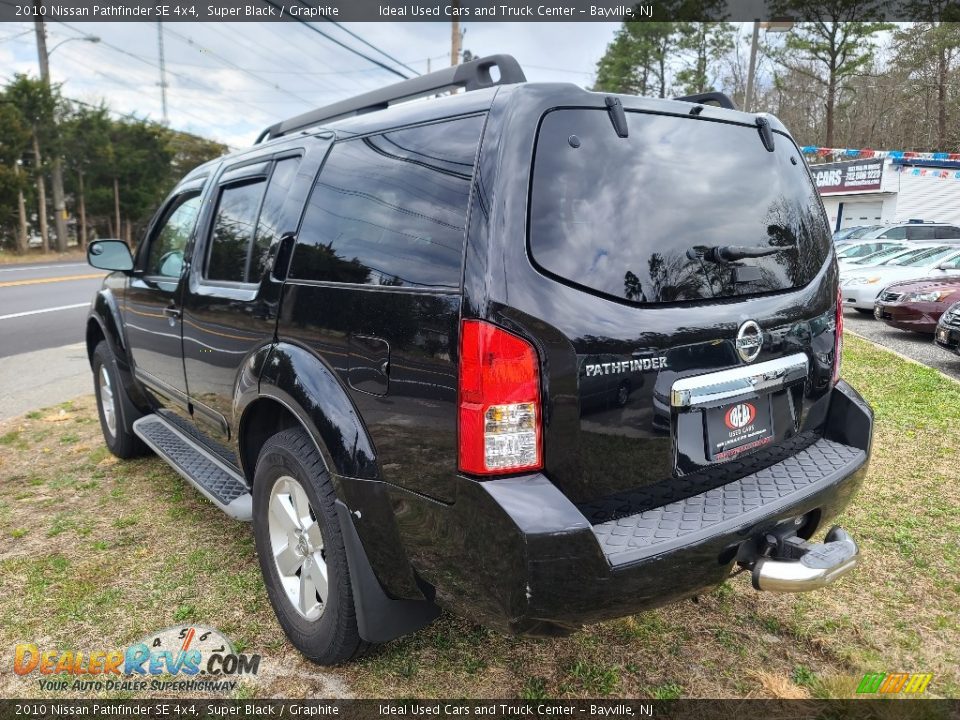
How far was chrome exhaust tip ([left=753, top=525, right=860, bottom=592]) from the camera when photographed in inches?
77.7

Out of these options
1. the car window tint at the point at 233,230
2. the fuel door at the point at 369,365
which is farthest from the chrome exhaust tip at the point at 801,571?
the car window tint at the point at 233,230

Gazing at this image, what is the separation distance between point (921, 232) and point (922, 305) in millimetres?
15000

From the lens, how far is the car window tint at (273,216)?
2.70 meters

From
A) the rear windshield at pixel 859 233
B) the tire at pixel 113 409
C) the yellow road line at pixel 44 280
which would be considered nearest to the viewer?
the tire at pixel 113 409

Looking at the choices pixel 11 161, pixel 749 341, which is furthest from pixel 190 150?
pixel 749 341

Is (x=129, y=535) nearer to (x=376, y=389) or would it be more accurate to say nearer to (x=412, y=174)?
(x=376, y=389)

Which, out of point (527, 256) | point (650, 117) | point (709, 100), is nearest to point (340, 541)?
point (527, 256)

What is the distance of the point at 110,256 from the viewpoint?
13.2ft

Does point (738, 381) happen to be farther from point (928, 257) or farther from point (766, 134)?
point (928, 257)

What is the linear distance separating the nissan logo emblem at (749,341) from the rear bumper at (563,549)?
0.44 m

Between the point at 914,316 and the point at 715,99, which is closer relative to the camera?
the point at 715,99

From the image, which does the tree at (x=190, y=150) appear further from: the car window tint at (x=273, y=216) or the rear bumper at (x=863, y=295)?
the car window tint at (x=273, y=216)

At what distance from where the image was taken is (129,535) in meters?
3.56

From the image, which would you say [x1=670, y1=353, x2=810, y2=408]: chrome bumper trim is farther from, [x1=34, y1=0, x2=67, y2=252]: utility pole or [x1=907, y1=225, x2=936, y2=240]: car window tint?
[x1=34, y1=0, x2=67, y2=252]: utility pole
